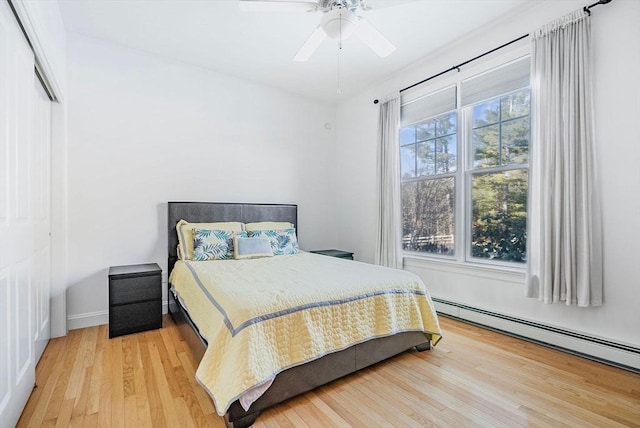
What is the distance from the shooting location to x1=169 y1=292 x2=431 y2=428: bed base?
162cm

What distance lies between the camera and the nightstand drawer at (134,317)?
2777mm

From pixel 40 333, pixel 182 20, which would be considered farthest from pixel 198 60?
pixel 40 333

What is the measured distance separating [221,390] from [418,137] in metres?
3.38

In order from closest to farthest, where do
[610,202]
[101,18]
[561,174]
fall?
[610,202]
[561,174]
[101,18]

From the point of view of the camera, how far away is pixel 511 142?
2885 mm

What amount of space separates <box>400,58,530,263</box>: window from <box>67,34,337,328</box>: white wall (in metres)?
1.79

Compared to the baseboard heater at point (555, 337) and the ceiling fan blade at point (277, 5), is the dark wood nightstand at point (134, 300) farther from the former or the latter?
the baseboard heater at point (555, 337)

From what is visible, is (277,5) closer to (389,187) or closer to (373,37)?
(373,37)

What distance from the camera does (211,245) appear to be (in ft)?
10.6

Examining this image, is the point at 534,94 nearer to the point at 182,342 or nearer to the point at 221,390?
the point at 221,390

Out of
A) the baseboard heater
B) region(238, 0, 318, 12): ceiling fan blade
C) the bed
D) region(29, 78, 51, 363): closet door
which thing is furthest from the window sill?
region(29, 78, 51, 363): closet door

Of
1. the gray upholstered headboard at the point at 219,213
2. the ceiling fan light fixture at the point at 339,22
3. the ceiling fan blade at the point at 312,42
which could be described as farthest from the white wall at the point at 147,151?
the ceiling fan light fixture at the point at 339,22

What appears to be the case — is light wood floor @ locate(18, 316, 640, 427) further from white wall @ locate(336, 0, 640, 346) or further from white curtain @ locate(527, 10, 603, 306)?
white curtain @ locate(527, 10, 603, 306)

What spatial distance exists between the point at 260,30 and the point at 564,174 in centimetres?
293
